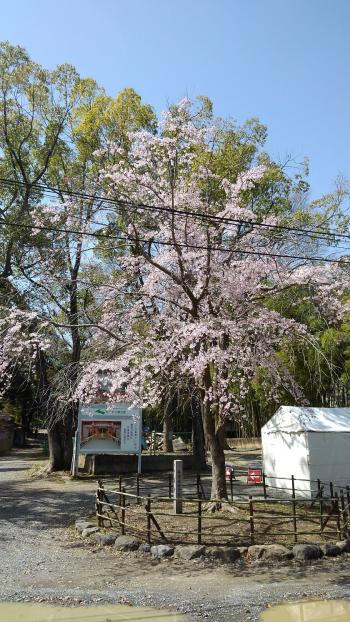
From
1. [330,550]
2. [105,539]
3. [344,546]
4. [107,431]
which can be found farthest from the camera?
[107,431]

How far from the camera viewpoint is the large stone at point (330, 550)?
9.29 metres

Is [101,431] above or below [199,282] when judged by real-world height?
below

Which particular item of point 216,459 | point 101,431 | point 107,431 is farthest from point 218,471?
point 101,431

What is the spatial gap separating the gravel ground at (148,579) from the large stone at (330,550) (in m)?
0.20

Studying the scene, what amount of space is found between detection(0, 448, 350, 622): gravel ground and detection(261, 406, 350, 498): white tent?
6.12 m

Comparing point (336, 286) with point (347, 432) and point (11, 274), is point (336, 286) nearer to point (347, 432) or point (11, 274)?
point (347, 432)

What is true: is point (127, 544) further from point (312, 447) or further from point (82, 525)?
point (312, 447)

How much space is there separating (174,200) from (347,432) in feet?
28.9

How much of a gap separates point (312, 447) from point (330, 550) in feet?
19.8

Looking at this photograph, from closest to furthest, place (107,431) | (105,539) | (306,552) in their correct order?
(306,552), (105,539), (107,431)

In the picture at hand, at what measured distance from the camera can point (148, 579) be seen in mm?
8078

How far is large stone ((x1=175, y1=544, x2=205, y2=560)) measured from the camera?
903 cm

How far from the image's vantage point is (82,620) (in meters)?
6.32

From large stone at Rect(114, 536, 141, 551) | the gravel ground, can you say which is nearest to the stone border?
large stone at Rect(114, 536, 141, 551)
